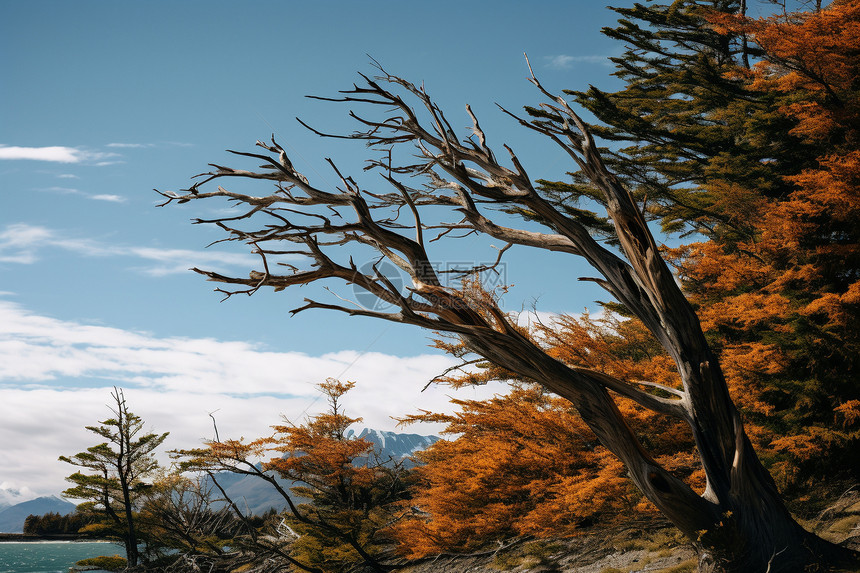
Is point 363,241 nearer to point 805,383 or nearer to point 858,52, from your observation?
point 805,383

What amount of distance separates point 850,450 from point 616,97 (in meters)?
11.9

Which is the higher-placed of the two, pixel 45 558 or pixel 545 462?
pixel 545 462

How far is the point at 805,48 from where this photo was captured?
1026 cm

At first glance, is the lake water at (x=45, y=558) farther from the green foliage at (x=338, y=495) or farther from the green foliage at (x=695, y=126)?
the green foliage at (x=695, y=126)

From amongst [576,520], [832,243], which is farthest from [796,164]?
[576,520]

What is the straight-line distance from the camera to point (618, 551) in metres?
9.49

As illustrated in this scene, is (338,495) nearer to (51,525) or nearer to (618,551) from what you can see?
(618,551)

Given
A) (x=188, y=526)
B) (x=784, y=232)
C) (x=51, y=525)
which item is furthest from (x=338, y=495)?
(x=51, y=525)

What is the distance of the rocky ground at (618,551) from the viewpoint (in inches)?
282

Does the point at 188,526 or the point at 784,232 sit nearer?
the point at 784,232

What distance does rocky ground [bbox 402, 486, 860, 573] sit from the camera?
7.17 meters

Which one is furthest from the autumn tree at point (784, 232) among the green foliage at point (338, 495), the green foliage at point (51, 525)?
the green foliage at point (51, 525)

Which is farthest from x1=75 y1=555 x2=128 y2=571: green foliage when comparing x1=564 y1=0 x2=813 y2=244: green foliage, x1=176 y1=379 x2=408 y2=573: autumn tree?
x1=564 y1=0 x2=813 y2=244: green foliage

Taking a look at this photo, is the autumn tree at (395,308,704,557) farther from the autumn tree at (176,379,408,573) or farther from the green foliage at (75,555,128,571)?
the green foliage at (75,555,128,571)
